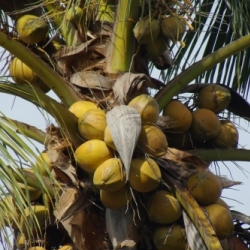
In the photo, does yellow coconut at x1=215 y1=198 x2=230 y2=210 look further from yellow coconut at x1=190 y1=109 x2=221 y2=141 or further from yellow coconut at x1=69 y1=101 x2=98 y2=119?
yellow coconut at x1=69 y1=101 x2=98 y2=119

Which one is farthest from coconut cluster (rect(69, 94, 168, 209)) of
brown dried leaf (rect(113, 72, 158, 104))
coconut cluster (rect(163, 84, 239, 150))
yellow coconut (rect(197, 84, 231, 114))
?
yellow coconut (rect(197, 84, 231, 114))

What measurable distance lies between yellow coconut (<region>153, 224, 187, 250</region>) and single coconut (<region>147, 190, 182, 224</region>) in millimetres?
38

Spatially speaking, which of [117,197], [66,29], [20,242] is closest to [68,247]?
[20,242]

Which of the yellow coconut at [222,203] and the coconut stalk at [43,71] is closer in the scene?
the coconut stalk at [43,71]

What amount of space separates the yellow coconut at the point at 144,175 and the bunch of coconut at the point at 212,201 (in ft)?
0.71

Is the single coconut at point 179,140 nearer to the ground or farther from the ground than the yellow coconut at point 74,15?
nearer to the ground

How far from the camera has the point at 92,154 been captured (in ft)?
10.3

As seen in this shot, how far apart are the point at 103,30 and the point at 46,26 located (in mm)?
281

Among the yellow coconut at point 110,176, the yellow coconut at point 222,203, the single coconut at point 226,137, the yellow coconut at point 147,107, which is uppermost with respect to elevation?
the yellow coconut at point 147,107

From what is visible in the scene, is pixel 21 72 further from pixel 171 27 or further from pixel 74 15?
pixel 171 27

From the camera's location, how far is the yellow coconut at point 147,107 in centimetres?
321

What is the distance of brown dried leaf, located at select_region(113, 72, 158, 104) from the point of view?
133 inches

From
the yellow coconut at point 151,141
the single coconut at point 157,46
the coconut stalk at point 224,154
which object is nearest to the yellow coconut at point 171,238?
the yellow coconut at point 151,141

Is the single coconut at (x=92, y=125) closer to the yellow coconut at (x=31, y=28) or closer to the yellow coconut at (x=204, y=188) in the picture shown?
the yellow coconut at (x=204, y=188)
